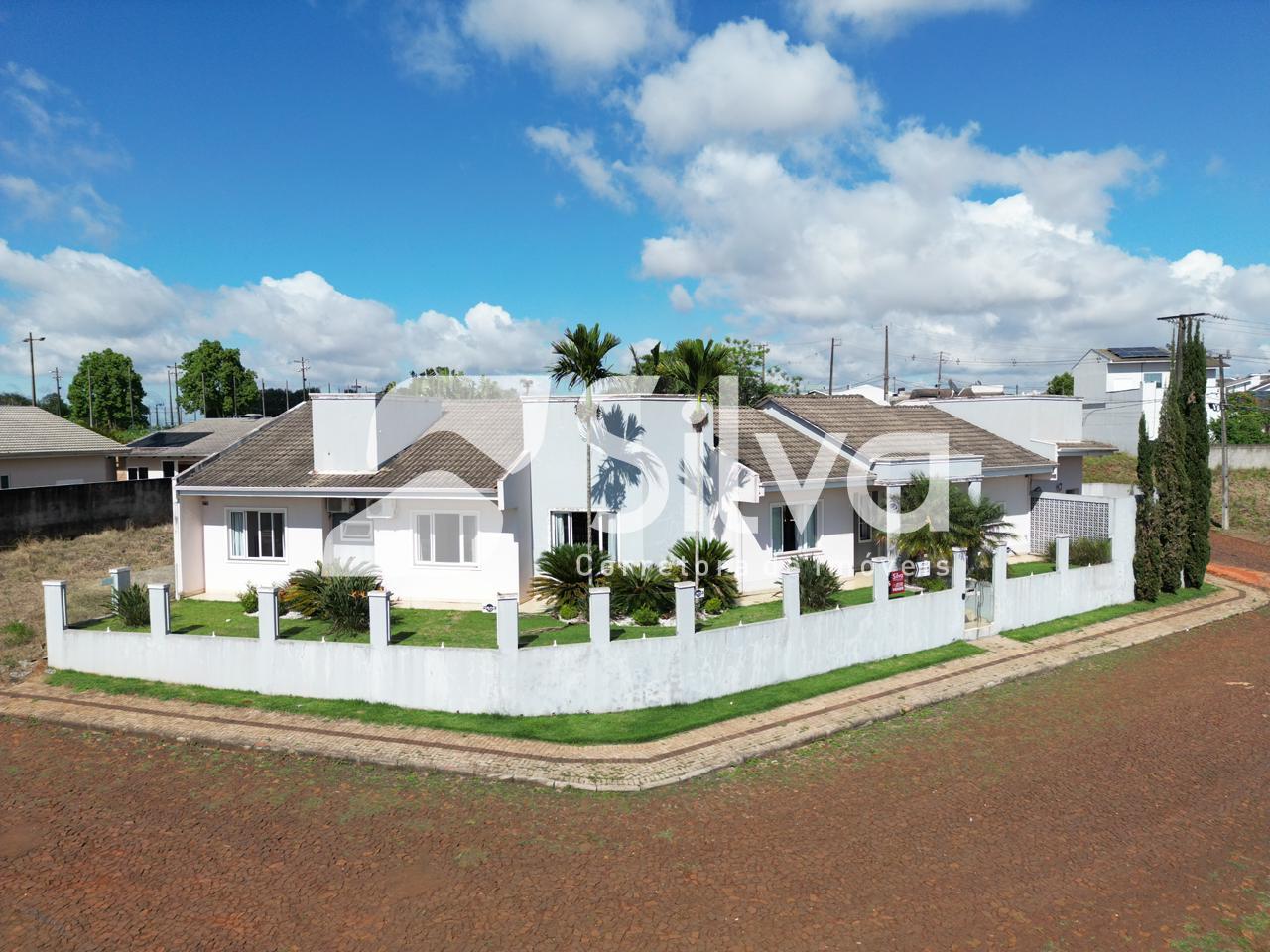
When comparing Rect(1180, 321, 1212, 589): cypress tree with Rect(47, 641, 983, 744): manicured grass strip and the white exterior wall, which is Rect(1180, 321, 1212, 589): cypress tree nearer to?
Rect(47, 641, 983, 744): manicured grass strip

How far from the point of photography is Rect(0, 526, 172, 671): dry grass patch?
17.4 metres

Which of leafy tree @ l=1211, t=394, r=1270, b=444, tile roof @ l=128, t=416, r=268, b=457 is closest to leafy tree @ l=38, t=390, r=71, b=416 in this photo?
tile roof @ l=128, t=416, r=268, b=457

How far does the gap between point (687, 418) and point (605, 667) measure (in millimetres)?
7642

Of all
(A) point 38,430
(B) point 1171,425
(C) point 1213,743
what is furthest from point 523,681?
(A) point 38,430

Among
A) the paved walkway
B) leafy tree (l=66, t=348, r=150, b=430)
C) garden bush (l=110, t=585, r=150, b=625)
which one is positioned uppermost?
leafy tree (l=66, t=348, r=150, b=430)

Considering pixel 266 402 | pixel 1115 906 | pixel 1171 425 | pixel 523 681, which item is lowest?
pixel 1115 906

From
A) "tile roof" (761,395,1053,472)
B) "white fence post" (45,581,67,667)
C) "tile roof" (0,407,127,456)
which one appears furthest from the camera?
"tile roof" (0,407,127,456)

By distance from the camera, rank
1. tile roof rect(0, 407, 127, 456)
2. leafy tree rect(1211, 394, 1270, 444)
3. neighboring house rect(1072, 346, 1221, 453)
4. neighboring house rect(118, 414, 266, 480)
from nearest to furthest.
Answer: tile roof rect(0, 407, 127, 456)
neighboring house rect(118, 414, 266, 480)
leafy tree rect(1211, 394, 1270, 444)
neighboring house rect(1072, 346, 1221, 453)

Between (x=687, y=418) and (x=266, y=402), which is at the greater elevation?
(x=266, y=402)

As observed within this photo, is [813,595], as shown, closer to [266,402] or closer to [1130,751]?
[1130,751]

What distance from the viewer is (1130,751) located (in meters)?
12.1

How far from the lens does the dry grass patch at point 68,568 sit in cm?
1741

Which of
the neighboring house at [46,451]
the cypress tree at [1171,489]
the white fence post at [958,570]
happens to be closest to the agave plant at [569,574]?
the white fence post at [958,570]

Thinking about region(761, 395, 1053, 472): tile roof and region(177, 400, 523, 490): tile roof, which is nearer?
region(177, 400, 523, 490): tile roof
